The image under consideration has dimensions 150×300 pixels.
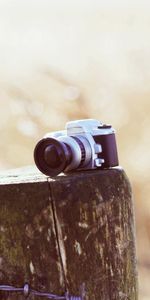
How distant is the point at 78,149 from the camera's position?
1745 mm

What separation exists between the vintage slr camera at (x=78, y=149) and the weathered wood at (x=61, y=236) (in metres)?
0.24

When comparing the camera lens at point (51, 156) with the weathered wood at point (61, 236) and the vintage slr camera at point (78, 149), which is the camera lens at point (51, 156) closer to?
the vintage slr camera at point (78, 149)

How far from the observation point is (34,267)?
1.33 metres

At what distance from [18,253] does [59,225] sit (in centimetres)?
13

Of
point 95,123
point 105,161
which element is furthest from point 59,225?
point 95,123

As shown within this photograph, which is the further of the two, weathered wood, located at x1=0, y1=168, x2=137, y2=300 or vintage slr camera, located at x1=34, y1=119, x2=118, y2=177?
vintage slr camera, located at x1=34, y1=119, x2=118, y2=177

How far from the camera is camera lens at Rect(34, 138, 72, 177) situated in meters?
1.65

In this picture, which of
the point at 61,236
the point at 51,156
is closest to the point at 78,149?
the point at 51,156

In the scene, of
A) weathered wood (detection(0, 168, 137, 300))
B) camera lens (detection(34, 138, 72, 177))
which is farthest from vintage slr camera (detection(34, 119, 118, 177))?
weathered wood (detection(0, 168, 137, 300))

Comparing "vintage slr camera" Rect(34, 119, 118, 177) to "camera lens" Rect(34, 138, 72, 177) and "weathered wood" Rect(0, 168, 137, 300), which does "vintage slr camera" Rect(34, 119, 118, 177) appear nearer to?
"camera lens" Rect(34, 138, 72, 177)

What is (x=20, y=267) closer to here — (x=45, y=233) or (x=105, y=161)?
(x=45, y=233)

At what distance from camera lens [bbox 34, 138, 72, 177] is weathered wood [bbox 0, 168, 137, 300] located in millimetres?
265

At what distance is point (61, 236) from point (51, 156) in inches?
17.4

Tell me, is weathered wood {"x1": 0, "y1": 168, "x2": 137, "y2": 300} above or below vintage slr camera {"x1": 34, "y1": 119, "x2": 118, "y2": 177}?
below
